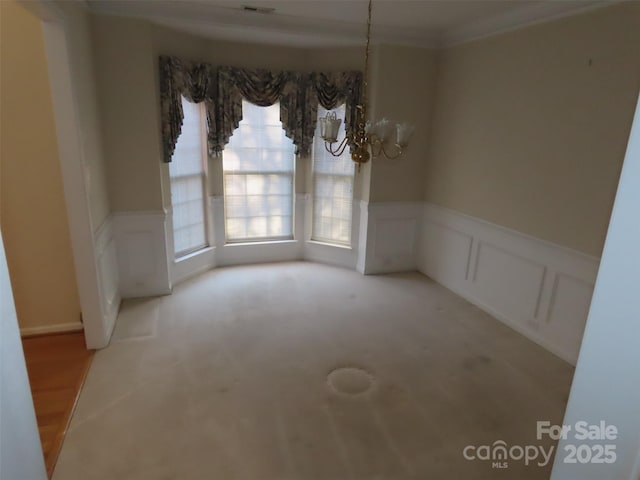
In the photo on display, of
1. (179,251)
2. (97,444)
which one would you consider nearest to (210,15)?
(179,251)

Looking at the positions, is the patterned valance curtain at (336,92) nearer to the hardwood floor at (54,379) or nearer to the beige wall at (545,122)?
the beige wall at (545,122)

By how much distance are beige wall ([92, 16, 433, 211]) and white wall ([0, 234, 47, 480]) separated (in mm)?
3115

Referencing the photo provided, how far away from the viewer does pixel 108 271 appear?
141 inches

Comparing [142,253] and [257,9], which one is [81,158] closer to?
[142,253]

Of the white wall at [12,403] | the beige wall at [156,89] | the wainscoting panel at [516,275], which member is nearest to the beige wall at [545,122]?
the wainscoting panel at [516,275]

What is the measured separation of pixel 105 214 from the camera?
3619 mm

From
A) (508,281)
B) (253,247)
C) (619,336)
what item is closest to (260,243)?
(253,247)

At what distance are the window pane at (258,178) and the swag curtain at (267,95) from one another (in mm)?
186

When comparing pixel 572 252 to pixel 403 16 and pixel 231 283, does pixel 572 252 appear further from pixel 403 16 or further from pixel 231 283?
pixel 231 283

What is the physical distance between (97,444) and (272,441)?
38.9 inches

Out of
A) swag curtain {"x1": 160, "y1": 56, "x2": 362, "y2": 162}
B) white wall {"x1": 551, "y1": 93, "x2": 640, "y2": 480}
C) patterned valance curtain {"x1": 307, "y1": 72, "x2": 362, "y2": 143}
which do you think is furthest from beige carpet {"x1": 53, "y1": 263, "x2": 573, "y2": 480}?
patterned valance curtain {"x1": 307, "y1": 72, "x2": 362, "y2": 143}

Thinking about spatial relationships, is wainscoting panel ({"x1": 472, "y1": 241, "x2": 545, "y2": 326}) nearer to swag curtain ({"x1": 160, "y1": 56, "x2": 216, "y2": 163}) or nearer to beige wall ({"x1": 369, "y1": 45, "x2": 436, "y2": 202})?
beige wall ({"x1": 369, "y1": 45, "x2": 436, "y2": 202})

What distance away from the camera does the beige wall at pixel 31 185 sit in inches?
116

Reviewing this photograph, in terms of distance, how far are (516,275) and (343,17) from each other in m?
2.91
